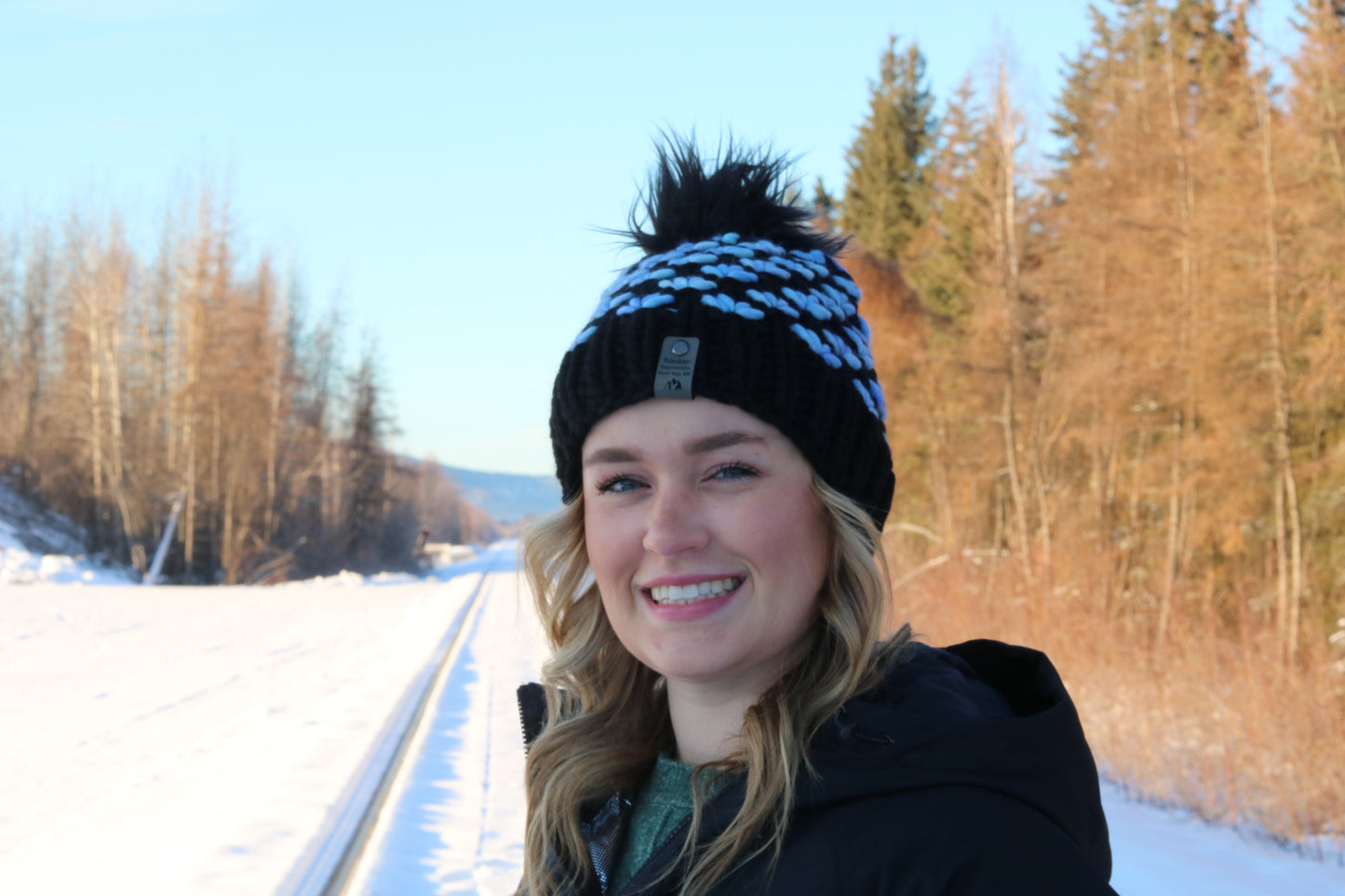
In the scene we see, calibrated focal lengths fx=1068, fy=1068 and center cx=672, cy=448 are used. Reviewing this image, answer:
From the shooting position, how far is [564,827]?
1982mm

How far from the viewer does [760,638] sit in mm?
1712

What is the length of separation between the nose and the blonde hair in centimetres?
21

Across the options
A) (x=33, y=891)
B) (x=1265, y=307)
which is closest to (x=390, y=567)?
(x=1265, y=307)

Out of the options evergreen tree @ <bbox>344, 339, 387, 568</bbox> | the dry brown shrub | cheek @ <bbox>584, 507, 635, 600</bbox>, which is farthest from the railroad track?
evergreen tree @ <bbox>344, 339, 387, 568</bbox>

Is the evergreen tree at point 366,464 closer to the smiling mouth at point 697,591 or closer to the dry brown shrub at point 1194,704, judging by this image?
the dry brown shrub at point 1194,704

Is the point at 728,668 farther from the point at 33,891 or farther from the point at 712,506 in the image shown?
the point at 33,891

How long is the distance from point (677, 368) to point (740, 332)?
0.12m

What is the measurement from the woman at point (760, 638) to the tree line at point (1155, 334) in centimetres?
896

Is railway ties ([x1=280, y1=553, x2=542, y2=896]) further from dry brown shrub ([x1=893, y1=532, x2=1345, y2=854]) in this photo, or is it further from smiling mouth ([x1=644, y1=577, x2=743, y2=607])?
dry brown shrub ([x1=893, y1=532, x2=1345, y2=854])

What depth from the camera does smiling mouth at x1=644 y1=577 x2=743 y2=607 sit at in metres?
1.73

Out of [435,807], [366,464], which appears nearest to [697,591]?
[435,807]

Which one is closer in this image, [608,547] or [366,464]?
[608,547]

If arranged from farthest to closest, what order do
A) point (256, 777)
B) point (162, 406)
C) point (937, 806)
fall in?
point (162, 406) → point (256, 777) → point (937, 806)

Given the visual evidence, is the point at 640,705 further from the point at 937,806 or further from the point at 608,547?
the point at 937,806
